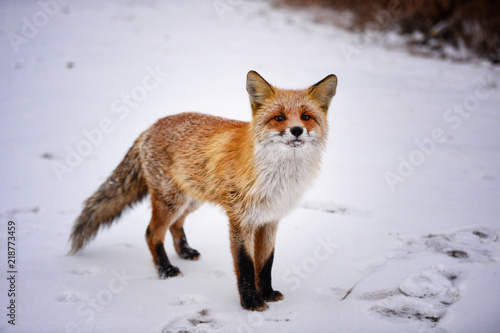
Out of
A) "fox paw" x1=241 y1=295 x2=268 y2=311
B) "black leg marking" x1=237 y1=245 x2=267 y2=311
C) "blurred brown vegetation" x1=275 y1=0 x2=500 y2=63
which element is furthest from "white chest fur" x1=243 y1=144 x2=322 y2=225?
"blurred brown vegetation" x1=275 y1=0 x2=500 y2=63

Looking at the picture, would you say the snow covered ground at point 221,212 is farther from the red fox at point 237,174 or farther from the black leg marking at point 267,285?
the red fox at point 237,174

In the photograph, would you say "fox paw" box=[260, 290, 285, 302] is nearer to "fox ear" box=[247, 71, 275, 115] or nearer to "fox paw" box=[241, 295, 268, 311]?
"fox paw" box=[241, 295, 268, 311]

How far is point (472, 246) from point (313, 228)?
1457 mm

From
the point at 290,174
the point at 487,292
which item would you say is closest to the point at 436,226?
the point at 487,292

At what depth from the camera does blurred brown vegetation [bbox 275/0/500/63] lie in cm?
937

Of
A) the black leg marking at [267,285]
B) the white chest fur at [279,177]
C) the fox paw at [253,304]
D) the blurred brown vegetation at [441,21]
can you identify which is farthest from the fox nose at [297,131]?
the blurred brown vegetation at [441,21]

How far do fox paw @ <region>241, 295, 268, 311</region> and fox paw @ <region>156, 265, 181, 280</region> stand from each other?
30.8 inches

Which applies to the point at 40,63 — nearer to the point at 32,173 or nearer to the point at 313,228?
the point at 32,173

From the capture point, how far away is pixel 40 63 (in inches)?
293

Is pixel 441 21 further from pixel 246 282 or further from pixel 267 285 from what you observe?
pixel 246 282

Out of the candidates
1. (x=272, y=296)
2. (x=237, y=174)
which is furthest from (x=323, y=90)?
(x=272, y=296)

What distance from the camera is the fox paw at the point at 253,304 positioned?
2527 mm

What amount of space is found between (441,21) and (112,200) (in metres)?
11.2

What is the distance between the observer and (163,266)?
119 inches
